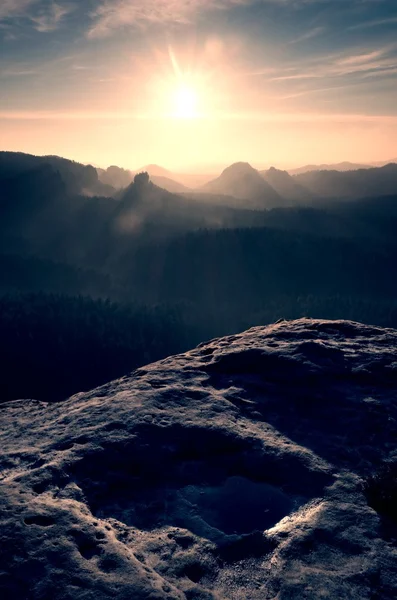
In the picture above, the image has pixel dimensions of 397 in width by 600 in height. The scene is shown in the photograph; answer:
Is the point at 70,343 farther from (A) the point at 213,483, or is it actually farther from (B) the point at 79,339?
(A) the point at 213,483

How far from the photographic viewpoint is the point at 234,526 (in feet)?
24.1

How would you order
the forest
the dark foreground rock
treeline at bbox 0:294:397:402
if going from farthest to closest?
1. the forest
2. treeline at bbox 0:294:397:402
3. the dark foreground rock

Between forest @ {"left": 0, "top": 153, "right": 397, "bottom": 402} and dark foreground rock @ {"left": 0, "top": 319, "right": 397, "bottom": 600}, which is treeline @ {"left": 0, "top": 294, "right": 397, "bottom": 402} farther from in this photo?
dark foreground rock @ {"left": 0, "top": 319, "right": 397, "bottom": 600}

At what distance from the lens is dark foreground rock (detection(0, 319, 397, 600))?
6.27 meters

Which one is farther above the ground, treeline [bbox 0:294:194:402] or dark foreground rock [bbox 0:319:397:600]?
dark foreground rock [bbox 0:319:397:600]

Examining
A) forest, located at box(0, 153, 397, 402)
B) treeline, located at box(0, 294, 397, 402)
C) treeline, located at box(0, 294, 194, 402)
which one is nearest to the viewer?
treeline, located at box(0, 294, 194, 402)

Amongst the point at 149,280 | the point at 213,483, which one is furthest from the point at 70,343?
the point at 213,483

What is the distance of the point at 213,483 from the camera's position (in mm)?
8297

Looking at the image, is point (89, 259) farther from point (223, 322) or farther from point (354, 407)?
point (354, 407)

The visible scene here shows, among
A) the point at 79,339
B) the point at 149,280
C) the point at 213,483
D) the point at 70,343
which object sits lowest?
the point at 70,343

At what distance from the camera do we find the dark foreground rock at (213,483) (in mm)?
6270

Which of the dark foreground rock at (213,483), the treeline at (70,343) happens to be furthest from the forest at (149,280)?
the dark foreground rock at (213,483)

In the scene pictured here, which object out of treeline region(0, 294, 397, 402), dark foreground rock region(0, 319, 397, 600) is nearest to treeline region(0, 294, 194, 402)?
treeline region(0, 294, 397, 402)

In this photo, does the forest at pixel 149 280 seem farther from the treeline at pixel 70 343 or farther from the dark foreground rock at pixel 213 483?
the dark foreground rock at pixel 213 483
